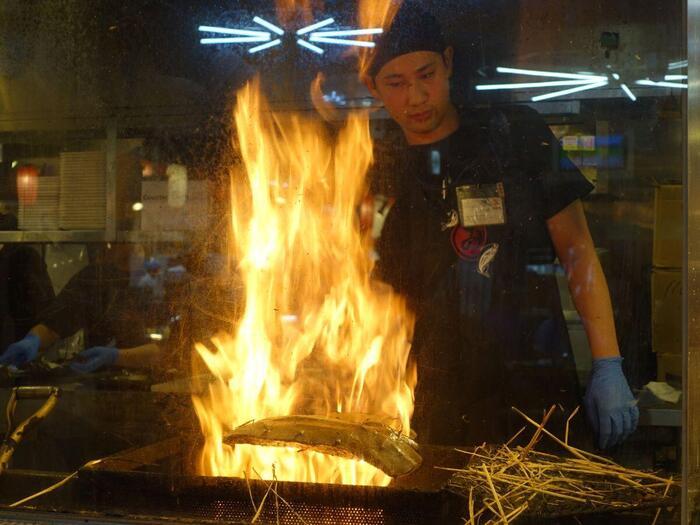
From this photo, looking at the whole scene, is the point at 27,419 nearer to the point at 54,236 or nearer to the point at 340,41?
the point at 54,236

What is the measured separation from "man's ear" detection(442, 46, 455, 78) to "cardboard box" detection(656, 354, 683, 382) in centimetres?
117

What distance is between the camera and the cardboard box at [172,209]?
281 cm

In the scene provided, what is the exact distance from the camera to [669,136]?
2.51m

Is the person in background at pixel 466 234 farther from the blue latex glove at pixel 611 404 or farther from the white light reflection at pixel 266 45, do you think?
the white light reflection at pixel 266 45

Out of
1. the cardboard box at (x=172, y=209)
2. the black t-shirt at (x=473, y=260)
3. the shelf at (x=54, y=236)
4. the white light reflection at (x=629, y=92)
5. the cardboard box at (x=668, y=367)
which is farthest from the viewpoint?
the shelf at (x=54, y=236)

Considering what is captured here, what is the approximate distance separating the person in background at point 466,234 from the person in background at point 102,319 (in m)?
0.92

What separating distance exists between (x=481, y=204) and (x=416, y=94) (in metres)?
0.45

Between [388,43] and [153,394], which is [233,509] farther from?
[388,43]

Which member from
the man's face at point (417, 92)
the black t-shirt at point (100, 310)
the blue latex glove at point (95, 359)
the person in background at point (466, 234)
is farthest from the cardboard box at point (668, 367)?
the blue latex glove at point (95, 359)

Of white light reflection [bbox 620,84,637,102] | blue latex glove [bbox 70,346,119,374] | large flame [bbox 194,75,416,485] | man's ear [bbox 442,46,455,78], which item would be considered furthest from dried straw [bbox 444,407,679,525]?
blue latex glove [bbox 70,346,119,374]

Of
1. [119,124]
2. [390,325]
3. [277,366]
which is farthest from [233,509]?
[119,124]

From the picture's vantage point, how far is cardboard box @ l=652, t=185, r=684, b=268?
2475 mm

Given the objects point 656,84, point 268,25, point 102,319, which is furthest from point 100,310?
point 656,84

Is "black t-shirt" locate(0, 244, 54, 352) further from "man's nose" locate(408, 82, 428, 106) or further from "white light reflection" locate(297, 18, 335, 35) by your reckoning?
"man's nose" locate(408, 82, 428, 106)
